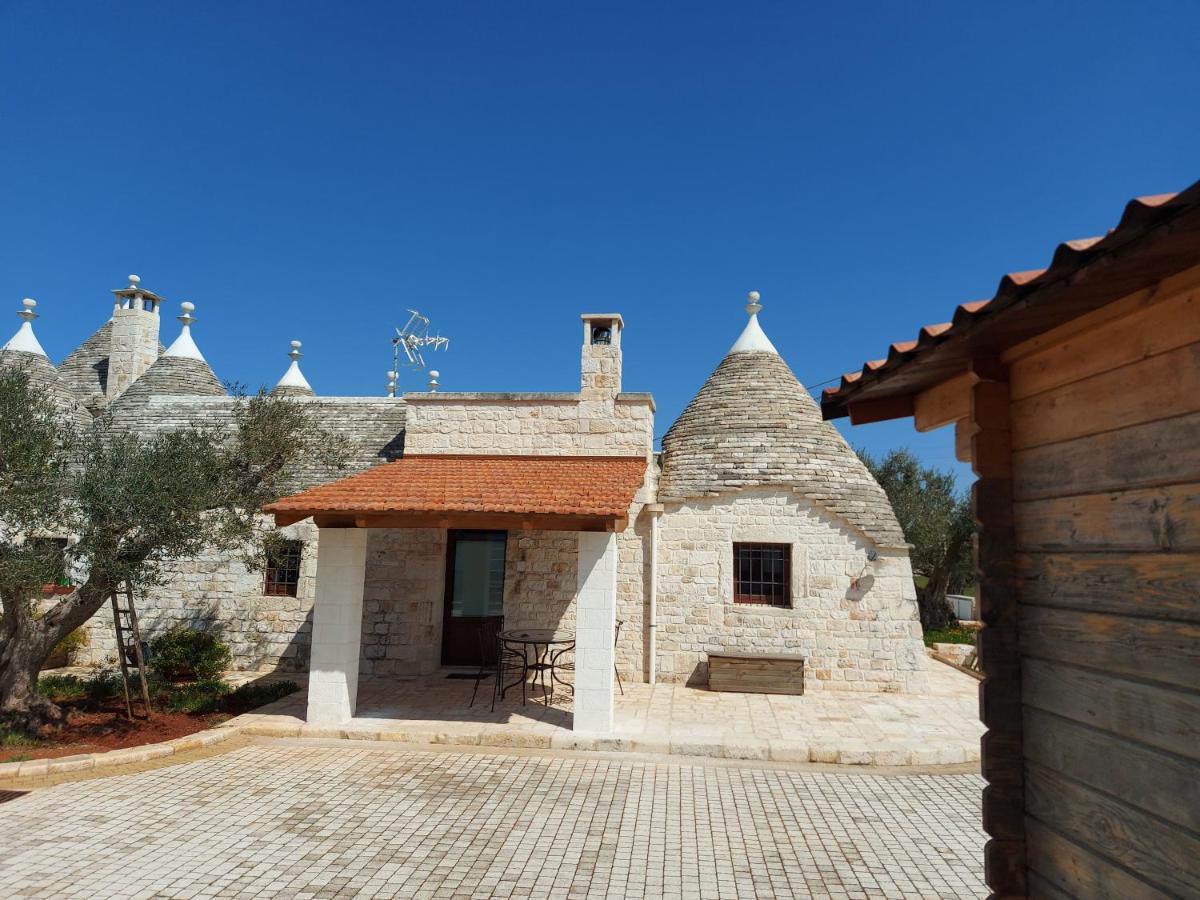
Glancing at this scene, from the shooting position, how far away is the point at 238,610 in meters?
11.8

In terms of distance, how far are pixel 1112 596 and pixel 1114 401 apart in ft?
2.20

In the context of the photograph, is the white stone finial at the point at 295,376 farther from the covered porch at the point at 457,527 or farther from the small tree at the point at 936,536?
the small tree at the point at 936,536

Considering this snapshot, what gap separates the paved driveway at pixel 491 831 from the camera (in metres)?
4.54

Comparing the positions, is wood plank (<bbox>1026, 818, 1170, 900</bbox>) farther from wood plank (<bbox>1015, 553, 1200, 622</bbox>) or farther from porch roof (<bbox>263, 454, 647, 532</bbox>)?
porch roof (<bbox>263, 454, 647, 532</bbox>)

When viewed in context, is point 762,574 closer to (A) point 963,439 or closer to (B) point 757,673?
(B) point 757,673

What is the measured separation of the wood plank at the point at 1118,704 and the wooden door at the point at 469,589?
30.4 feet

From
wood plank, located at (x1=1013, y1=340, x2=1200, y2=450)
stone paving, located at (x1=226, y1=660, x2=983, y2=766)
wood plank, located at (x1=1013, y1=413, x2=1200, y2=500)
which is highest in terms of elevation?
wood plank, located at (x1=1013, y1=340, x2=1200, y2=450)

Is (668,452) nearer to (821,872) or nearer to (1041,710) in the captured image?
(821,872)

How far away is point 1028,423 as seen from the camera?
2.87 m

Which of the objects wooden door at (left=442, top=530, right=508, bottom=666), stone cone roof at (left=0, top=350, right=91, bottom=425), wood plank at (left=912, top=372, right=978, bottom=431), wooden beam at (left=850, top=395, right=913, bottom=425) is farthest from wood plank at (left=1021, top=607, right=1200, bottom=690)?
stone cone roof at (left=0, top=350, right=91, bottom=425)

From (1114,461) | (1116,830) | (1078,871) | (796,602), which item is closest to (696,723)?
(796,602)

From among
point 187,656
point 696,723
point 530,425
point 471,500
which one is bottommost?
point 696,723

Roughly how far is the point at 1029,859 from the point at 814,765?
492cm

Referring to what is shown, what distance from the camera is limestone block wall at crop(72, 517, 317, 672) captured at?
11562 mm
